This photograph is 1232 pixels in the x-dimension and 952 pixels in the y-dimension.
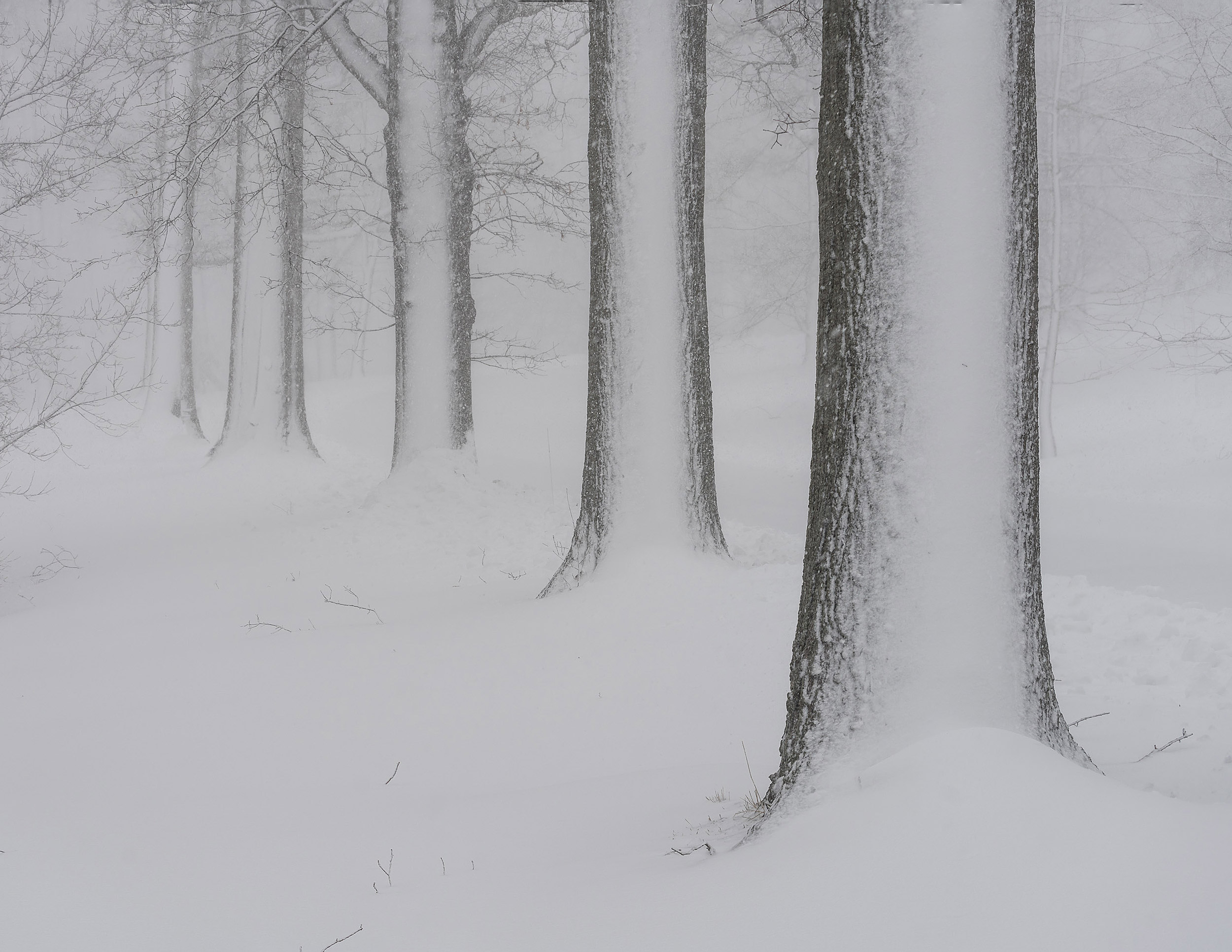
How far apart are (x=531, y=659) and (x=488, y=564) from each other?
3342mm

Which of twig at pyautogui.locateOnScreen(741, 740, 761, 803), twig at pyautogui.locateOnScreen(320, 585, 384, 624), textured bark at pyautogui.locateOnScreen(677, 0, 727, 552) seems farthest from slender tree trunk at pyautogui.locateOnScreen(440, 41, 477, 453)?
twig at pyautogui.locateOnScreen(741, 740, 761, 803)

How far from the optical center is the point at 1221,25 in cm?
1234

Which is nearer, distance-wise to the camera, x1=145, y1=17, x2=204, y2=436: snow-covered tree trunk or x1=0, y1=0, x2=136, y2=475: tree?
x1=0, y1=0, x2=136, y2=475: tree

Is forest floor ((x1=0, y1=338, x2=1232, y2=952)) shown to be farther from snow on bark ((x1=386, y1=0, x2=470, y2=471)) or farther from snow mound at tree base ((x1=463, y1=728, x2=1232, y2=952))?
snow on bark ((x1=386, y1=0, x2=470, y2=471))

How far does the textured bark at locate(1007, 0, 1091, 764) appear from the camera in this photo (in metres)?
3.03

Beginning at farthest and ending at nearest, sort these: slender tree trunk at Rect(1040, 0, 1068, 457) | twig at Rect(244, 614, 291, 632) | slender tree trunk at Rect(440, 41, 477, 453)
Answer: slender tree trunk at Rect(1040, 0, 1068, 457) → slender tree trunk at Rect(440, 41, 477, 453) → twig at Rect(244, 614, 291, 632)

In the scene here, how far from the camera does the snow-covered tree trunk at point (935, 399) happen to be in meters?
2.96

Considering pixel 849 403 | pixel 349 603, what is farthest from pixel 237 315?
pixel 849 403

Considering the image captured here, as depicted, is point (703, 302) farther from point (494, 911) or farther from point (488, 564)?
point (494, 911)

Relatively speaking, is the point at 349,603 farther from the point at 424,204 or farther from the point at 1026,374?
the point at 1026,374

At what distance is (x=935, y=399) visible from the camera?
2984 millimetres

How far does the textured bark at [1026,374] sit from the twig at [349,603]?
4.50m

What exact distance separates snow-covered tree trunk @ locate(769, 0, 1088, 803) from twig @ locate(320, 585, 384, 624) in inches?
168

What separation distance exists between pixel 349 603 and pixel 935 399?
5.61m
